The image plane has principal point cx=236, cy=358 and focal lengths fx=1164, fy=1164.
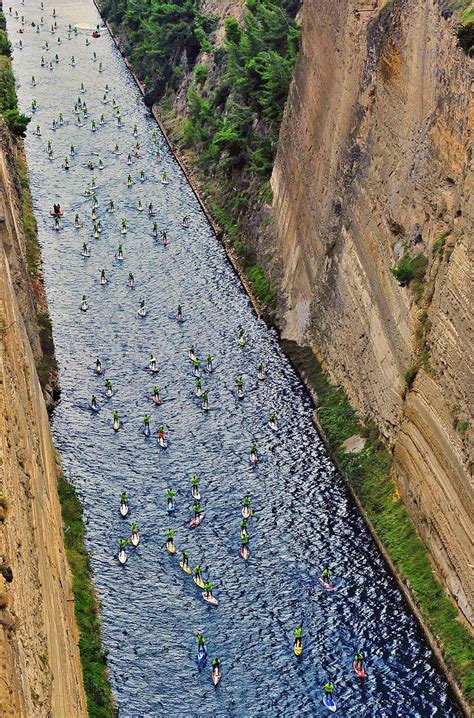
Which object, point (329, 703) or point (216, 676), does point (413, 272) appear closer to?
point (329, 703)

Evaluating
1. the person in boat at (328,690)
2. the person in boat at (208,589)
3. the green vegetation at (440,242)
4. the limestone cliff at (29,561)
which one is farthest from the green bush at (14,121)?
the person in boat at (328,690)

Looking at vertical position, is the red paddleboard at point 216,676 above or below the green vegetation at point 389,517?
below

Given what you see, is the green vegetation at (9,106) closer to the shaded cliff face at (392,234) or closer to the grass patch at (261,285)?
the grass patch at (261,285)

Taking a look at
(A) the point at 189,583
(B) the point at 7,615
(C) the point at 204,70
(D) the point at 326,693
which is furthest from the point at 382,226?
(C) the point at 204,70

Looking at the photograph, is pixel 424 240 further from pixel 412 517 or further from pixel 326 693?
pixel 326 693

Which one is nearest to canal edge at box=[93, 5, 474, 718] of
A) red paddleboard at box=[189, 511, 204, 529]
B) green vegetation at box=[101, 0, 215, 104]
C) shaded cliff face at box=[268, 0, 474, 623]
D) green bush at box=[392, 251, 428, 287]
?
shaded cliff face at box=[268, 0, 474, 623]

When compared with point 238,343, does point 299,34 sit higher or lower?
higher
